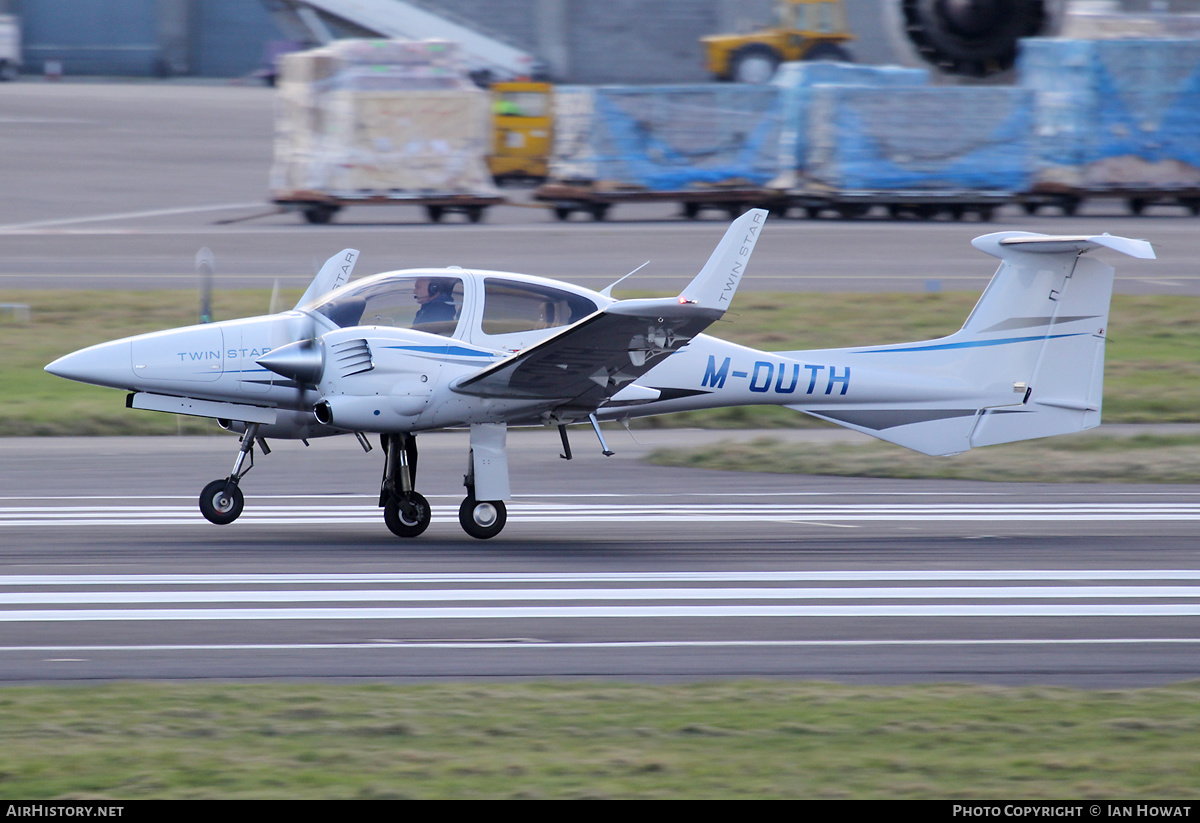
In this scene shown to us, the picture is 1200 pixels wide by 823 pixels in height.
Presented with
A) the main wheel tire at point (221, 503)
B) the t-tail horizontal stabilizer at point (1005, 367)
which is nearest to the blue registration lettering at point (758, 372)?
the t-tail horizontal stabilizer at point (1005, 367)

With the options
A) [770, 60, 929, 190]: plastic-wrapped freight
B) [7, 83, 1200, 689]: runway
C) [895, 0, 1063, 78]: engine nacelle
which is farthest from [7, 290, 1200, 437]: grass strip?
[895, 0, 1063, 78]: engine nacelle

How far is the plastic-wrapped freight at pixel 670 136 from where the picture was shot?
30.4 meters

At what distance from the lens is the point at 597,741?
6.26 meters

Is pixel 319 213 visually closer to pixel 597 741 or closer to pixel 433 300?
pixel 433 300

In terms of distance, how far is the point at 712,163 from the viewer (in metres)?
30.5

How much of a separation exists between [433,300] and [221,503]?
2.62 metres

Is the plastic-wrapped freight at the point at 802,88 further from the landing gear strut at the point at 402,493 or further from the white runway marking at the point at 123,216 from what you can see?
the landing gear strut at the point at 402,493

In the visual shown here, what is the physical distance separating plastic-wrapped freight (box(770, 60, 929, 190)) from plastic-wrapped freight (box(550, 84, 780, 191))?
254 mm

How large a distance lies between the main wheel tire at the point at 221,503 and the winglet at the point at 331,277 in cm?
177

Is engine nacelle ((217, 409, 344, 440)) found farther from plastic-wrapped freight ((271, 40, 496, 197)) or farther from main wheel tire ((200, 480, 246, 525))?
plastic-wrapped freight ((271, 40, 496, 197))

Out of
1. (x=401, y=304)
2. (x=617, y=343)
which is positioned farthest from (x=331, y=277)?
(x=617, y=343)

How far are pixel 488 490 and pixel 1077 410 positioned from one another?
5.86 metres

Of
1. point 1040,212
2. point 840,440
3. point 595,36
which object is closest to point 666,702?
point 840,440

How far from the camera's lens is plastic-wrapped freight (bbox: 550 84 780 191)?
30.4 meters
